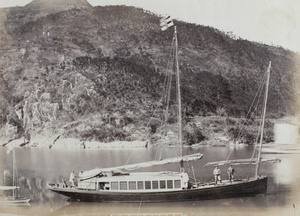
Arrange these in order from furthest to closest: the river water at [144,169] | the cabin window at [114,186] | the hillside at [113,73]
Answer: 1. the hillside at [113,73]
2. the cabin window at [114,186]
3. the river water at [144,169]

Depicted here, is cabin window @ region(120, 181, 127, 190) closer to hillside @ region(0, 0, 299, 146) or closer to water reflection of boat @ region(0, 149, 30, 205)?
hillside @ region(0, 0, 299, 146)

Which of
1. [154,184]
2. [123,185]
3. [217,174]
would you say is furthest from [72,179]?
[217,174]

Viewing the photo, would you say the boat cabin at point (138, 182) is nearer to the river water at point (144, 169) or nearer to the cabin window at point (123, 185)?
the cabin window at point (123, 185)

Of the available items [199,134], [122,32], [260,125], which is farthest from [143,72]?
[260,125]

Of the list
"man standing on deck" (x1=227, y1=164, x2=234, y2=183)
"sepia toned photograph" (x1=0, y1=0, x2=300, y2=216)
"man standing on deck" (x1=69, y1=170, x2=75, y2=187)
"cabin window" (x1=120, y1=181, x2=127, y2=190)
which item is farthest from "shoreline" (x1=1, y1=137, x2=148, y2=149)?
"man standing on deck" (x1=227, y1=164, x2=234, y2=183)

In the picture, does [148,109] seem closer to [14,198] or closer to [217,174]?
[217,174]

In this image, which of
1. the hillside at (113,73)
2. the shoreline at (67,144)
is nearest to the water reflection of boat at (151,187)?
the shoreline at (67,144)
